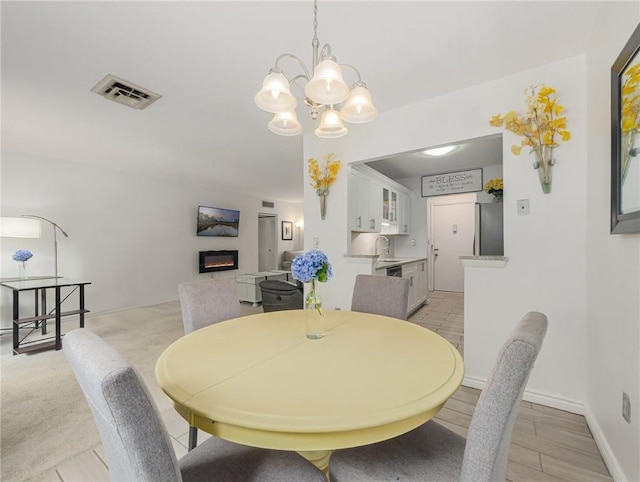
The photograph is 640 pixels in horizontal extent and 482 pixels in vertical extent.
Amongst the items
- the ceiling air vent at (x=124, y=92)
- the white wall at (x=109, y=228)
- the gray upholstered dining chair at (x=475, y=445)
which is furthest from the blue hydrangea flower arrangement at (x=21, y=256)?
the gray upholstered dining chair at (x=475, y=445)

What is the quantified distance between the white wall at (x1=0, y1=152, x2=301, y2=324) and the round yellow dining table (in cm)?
431

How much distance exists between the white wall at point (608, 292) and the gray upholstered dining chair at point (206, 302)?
2069 mm

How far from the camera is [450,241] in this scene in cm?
618

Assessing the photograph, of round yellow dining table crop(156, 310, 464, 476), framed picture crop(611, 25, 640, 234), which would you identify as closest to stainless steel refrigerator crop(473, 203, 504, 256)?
framed picture crop(611, 25, 640, 234)

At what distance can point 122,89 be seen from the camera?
2.40 m

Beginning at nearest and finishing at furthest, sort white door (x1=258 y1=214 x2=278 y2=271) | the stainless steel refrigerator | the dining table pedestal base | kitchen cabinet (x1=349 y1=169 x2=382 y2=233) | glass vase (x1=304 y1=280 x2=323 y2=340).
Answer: the dining table pedestal base < glass vase (x1=304 y1=280 x2=323 y2=340) < kitchen cabinet (x1=349 y1=169 x2=382 y2=233) < the stainless steel refrigerator < white door (x1=258 y1=214 x2=278 y2=271)

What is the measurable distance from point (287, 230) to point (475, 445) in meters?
8.07

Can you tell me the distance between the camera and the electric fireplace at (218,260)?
6160 mm

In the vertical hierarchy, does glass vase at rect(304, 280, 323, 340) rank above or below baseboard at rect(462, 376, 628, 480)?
above

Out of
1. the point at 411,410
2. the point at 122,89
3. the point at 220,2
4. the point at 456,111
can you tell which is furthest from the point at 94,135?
the point at 411,410

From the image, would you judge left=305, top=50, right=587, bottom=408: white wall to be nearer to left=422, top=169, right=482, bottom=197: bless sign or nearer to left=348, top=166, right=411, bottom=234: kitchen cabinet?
left=348, top=166, right=411, bottom=234: kitchen cabinet

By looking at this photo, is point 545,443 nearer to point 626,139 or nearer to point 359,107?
point 626,139

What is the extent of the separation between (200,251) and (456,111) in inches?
216

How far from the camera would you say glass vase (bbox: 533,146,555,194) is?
6.63 feet
